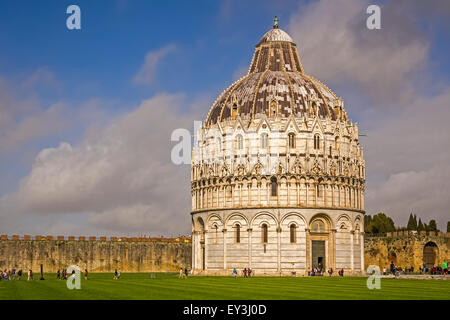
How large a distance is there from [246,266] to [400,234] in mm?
27743

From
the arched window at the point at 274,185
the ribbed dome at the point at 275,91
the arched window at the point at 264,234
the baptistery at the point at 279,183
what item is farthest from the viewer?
the ribbed dome at the point at 275,91

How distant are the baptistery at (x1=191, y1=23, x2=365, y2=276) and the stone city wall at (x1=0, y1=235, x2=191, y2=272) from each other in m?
12.1

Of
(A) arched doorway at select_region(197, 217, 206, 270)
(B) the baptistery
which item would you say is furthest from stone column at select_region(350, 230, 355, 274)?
(A) arched doorway at select_region(197, 217, 206, 270)

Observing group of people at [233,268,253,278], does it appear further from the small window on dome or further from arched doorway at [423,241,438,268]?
arched doorway at [423,241,438,268]

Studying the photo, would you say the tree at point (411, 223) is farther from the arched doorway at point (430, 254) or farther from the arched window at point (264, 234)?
the arched window at point (264, 234)

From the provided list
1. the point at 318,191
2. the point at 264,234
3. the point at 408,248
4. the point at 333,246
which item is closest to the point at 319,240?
the point at 333,246

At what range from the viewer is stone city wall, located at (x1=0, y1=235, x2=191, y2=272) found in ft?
316

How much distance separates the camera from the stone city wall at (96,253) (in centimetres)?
9623

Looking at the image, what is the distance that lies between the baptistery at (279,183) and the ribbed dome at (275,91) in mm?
139

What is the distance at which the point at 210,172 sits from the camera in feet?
297

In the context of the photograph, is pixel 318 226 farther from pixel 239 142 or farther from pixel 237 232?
pixel 239 142

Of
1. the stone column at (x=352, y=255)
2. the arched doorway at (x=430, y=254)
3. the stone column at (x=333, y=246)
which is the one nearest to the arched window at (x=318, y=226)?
the stone column at (x=333, y=246)
